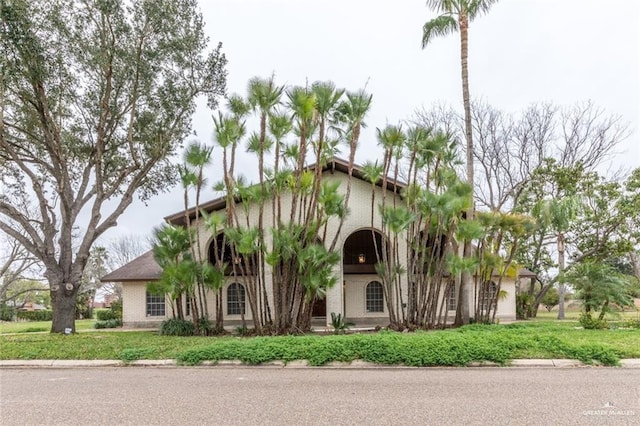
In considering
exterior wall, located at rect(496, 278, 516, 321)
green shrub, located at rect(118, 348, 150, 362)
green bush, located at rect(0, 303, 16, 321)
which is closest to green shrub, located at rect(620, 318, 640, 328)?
exterior wall, located at rect(496, 278, 516, 321)

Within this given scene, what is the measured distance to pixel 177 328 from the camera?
16047 mm

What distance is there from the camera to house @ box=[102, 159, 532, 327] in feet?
60.1

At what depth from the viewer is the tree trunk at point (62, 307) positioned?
54.5ft

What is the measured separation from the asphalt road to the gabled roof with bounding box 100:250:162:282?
1062 centimetres

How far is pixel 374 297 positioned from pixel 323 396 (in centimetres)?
1433

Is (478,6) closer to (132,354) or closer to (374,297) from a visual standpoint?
(374,297)

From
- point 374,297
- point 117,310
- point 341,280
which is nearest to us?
point 341,280

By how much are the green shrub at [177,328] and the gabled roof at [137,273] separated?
403 centimetres

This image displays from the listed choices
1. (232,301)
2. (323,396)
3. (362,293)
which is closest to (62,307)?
(232,301)

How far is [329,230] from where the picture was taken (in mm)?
18391

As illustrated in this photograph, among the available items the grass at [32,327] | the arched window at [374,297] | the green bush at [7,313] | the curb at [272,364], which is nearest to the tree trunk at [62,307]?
the curb at [272,364]

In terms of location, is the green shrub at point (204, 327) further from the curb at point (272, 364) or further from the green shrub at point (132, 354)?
the curb at point (272, 364)

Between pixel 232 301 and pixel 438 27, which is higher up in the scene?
pixel 438 27

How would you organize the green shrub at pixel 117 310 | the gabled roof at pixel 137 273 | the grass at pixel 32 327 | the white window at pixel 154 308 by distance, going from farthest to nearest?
the green shrub at pixel 117 310, the grass at pixel 32 327, the white window at pixel 154 308, the gabled roof at pixel 137 273
